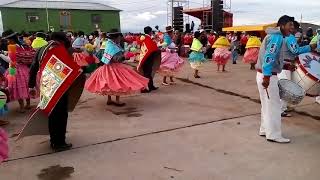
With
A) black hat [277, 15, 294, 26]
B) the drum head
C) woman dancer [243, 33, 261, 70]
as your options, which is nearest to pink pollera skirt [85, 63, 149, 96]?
the drum head

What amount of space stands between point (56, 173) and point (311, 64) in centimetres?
413

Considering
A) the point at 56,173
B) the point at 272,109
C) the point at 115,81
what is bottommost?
the point at 56,173

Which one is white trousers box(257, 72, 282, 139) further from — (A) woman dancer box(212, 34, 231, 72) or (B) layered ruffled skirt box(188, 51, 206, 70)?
(A) woman dancer box(212, 34, 231, 72)

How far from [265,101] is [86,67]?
883cm

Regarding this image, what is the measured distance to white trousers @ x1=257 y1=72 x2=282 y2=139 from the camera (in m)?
5.28

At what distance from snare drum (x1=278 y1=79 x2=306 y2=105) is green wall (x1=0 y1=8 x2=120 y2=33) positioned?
39.4m

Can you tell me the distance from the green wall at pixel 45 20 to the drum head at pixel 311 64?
38724 millimetres

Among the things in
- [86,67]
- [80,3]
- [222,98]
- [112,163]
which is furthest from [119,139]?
[80,3]

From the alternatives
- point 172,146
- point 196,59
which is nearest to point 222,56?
point 196,59

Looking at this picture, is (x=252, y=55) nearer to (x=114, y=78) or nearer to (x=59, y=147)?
(x=114, y=78)

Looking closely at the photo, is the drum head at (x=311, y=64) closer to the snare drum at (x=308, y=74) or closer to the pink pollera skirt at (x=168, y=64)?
the snare drum at (x=308, y=74)

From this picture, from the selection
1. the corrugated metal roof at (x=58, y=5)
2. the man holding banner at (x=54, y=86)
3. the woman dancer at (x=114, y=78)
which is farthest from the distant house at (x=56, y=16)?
the man holding banner at (x=54, y=86)

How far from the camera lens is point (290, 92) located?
17.3 feet

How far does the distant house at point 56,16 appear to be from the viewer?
42.1m
